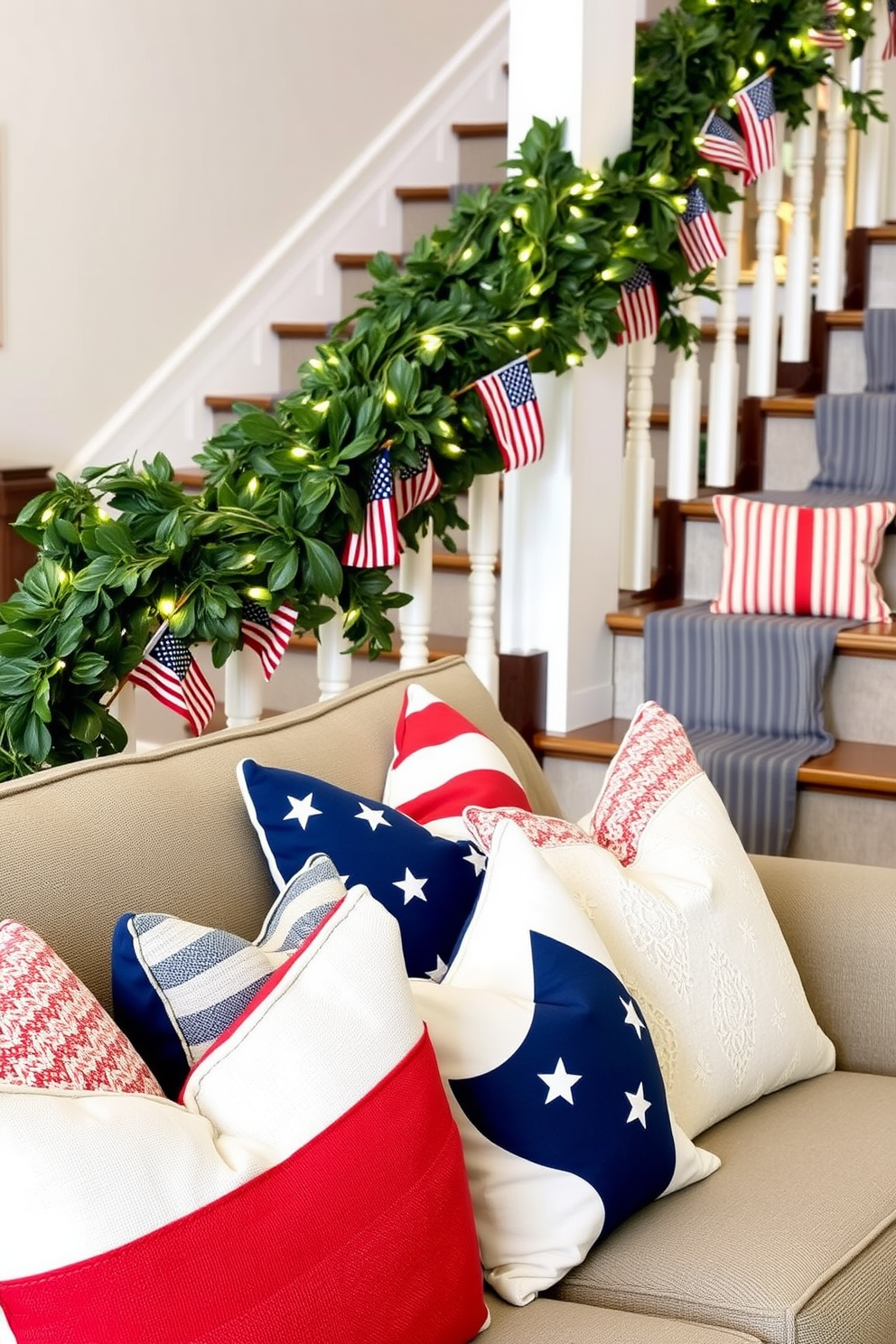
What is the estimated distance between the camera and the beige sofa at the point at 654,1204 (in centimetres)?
127

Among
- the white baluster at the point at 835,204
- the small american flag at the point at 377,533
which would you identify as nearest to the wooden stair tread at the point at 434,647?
the small american flag at the point at 377,533

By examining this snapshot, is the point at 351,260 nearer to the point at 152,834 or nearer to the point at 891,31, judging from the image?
the point at 891,31

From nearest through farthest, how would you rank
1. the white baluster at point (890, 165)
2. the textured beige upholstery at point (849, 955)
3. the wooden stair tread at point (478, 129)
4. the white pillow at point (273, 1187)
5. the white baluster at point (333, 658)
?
the white pillow at point (273, 1187), the textured beige upholstery at point (849, 955), the white baluster at point (333, 658), the white baluster at point (890, 165), the wooden stair tread at point (478, 129)

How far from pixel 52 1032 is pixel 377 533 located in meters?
1.32

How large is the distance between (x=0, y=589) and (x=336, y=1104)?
9.22 ft

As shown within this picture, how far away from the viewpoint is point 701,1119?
1534 millimetres

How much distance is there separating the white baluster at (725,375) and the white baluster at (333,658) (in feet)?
4.30

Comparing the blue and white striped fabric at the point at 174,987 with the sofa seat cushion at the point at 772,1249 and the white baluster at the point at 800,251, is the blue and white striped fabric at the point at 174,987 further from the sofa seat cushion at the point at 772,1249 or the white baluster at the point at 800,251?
the white baluster at the point at 800,251

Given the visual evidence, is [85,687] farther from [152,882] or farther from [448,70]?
[448,70]

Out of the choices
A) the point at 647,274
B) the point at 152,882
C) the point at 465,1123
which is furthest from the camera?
the point at 647,274

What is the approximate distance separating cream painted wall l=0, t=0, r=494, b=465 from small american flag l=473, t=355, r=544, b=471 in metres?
1.64

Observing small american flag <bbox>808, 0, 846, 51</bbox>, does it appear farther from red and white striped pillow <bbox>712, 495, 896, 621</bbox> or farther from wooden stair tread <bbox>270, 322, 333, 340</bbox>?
wooden stair tread <bbox>270, 322, 333, 340</bbox>

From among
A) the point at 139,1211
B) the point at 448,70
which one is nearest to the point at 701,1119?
the point at 139,1211

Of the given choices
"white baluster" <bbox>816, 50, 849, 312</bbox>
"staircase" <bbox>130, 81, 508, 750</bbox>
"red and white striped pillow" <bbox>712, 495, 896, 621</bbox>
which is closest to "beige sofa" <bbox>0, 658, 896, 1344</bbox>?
"red and white striped pillow" <bbox>712, 495, 896, 621</bbox>
